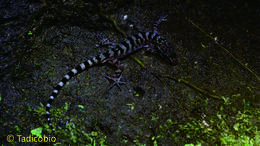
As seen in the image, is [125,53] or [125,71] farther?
[125,53]

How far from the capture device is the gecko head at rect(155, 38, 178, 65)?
463cm

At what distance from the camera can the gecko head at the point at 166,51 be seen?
463 centimetres

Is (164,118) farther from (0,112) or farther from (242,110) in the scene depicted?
(0,112)

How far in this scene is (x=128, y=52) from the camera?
4840mm

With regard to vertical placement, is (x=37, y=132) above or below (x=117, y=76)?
below

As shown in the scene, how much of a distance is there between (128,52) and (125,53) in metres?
0.08

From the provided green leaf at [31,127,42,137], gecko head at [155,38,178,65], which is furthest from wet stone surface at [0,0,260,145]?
gecko head at [155,38,178,65]

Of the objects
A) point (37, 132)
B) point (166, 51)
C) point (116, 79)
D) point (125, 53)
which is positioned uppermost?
point (166, 51)

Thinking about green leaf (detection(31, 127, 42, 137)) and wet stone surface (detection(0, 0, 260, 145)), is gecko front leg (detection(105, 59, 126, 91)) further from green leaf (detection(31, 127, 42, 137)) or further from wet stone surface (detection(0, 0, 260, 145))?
green leaf (detection(31, 127, 42, 137))

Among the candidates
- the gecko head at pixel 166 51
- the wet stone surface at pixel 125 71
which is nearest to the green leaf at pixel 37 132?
the wet stone surface at pixel 125 71

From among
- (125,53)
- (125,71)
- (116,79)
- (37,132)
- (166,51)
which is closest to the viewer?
(37,132)

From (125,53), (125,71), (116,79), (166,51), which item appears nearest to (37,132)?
(116,79)

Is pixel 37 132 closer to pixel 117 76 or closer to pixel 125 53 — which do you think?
pixel 117 76

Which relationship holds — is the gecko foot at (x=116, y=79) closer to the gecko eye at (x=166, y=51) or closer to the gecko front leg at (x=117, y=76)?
the gecko front leg at (x=117, y=76)
